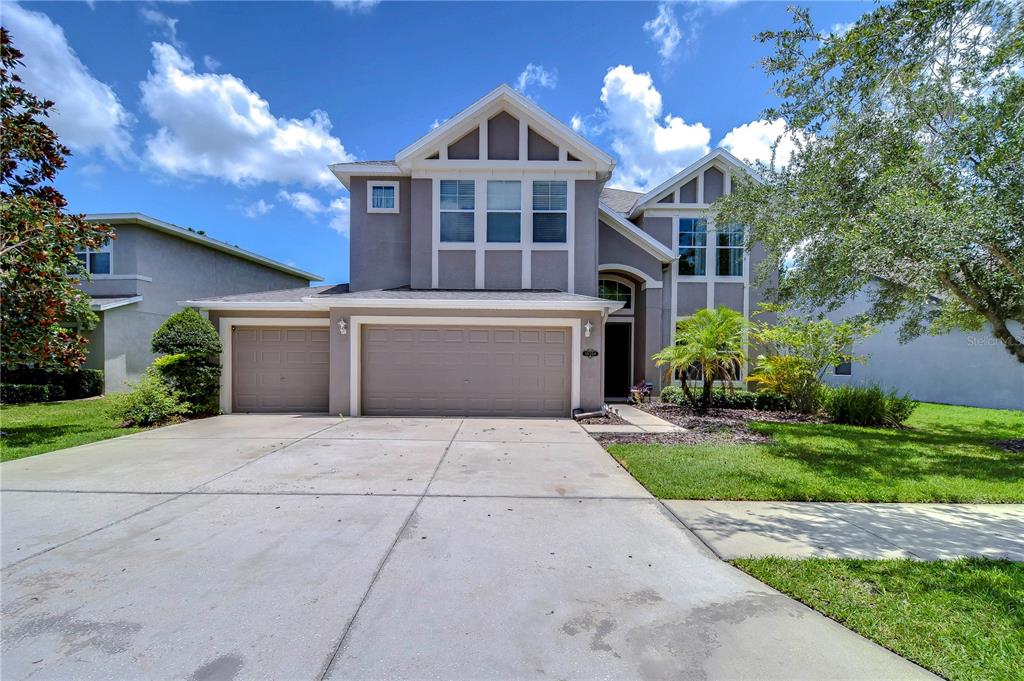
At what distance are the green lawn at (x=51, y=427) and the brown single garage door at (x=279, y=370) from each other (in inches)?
98.1

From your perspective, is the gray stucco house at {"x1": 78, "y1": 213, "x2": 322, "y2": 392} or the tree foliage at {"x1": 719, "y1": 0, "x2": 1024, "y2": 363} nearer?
the tree foliage at {"x1": 719, "y1": 0, "x2": 1024, "y2": 363}

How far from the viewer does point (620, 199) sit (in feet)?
56.1

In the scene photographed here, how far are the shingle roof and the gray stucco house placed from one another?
53.3ft

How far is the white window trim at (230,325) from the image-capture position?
10648 millimetres

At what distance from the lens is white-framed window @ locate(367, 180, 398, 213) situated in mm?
12219

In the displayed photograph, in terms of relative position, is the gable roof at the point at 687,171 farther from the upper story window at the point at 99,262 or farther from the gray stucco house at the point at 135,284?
the upper story window at the point at 99,262

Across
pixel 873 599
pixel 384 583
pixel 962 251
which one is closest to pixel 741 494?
pixel 873 599

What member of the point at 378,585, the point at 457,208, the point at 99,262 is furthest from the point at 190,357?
the point at 378,585

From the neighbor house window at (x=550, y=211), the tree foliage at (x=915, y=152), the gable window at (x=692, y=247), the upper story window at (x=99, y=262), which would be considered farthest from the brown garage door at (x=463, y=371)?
the upper story window at (x=99, y=262)

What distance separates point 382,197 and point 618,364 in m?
9.52

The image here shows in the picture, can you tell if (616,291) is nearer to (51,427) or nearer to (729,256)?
(729,256)

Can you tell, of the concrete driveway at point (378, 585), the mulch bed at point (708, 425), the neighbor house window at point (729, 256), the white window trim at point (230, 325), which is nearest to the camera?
the concrete driveway at point (378, 585)

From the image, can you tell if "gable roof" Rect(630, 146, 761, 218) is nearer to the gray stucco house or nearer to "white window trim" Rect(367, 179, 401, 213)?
"white window trim" Rect(367, 179, 401, 213)

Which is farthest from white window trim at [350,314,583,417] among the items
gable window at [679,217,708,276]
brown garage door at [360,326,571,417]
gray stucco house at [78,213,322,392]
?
gray stucco house at [78,213,322,392]
